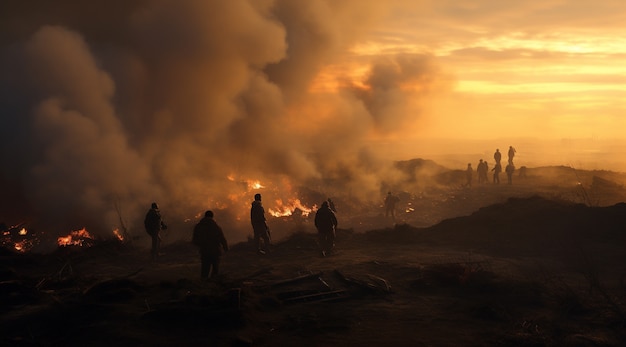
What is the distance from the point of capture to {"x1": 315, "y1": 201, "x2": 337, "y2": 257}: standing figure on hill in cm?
1625

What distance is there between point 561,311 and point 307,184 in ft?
87.8

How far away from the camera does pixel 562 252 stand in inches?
650

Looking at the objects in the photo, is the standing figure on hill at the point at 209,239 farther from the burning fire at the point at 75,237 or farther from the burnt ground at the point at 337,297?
the burning fire at the point at 75,237

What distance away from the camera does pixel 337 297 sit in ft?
36.9

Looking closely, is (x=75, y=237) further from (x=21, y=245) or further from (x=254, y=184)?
(x=254, y=184)

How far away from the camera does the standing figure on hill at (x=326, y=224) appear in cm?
1625

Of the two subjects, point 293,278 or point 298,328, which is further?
point 293,278

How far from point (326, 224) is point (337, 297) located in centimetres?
518

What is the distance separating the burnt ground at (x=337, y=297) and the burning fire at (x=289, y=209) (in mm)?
11698

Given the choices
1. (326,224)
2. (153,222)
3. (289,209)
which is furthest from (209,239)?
(289,209)

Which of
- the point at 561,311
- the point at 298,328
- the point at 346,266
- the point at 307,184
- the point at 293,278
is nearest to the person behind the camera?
the point at 298,328

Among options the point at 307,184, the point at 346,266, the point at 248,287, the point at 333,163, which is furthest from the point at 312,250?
the point at 333,163

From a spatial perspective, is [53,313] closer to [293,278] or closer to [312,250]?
[293,278]

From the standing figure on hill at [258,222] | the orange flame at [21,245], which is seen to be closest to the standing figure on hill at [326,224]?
the standing figure on hill at [258,222]
